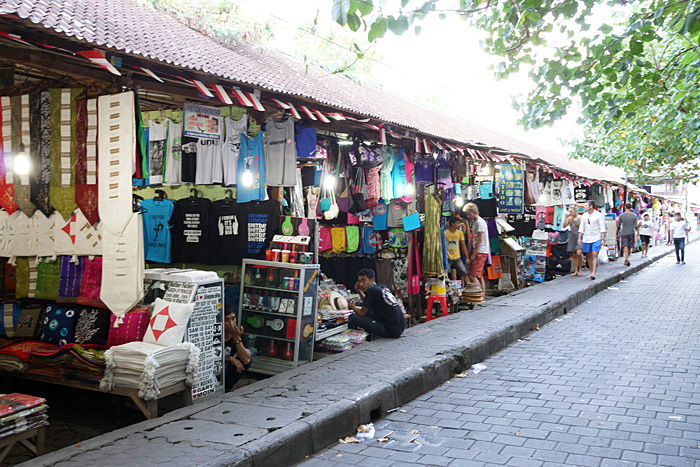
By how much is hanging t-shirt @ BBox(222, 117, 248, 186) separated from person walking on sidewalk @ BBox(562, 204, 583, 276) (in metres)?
11.7

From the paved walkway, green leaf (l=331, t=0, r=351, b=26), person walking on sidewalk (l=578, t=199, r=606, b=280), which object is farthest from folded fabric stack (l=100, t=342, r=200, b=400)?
person walking on sidewalk (l=578, t=199, r=606, b=280)

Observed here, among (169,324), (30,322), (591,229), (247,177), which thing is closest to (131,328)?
(169,324)

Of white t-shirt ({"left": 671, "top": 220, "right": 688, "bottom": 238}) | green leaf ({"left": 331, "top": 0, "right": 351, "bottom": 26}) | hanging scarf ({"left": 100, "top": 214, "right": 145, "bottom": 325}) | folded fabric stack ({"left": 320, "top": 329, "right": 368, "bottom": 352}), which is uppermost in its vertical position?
green leaf ({"left": 331, "top": 0, "right": 351, "bottom": 26})

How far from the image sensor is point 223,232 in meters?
6.74

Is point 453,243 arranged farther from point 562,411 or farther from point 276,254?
point 562,411

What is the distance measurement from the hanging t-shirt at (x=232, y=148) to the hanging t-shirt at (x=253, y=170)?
9cm

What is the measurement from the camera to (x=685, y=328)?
29.1 ft

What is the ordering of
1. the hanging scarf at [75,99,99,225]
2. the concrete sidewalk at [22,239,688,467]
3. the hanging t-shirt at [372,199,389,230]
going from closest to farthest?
the concrete sidewalk at [22,239,688,467] → the hanging scarf at [75,99,99,225] → the hanging t-shirt at [372,199,389,230]

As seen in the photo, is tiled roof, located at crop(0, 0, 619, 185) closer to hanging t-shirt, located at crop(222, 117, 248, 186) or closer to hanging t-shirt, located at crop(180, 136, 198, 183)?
hanging t-shirt, located at crop(222, 117, 248, 186)

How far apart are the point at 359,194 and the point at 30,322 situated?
15.7ft

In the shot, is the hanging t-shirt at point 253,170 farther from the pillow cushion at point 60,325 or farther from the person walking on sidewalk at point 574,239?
the person walking on sidewalk at point 574,239

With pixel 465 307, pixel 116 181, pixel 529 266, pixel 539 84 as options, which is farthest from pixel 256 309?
pixel 529 266

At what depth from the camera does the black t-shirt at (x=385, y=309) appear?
7.32m

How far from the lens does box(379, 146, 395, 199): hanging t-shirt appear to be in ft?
29.2
